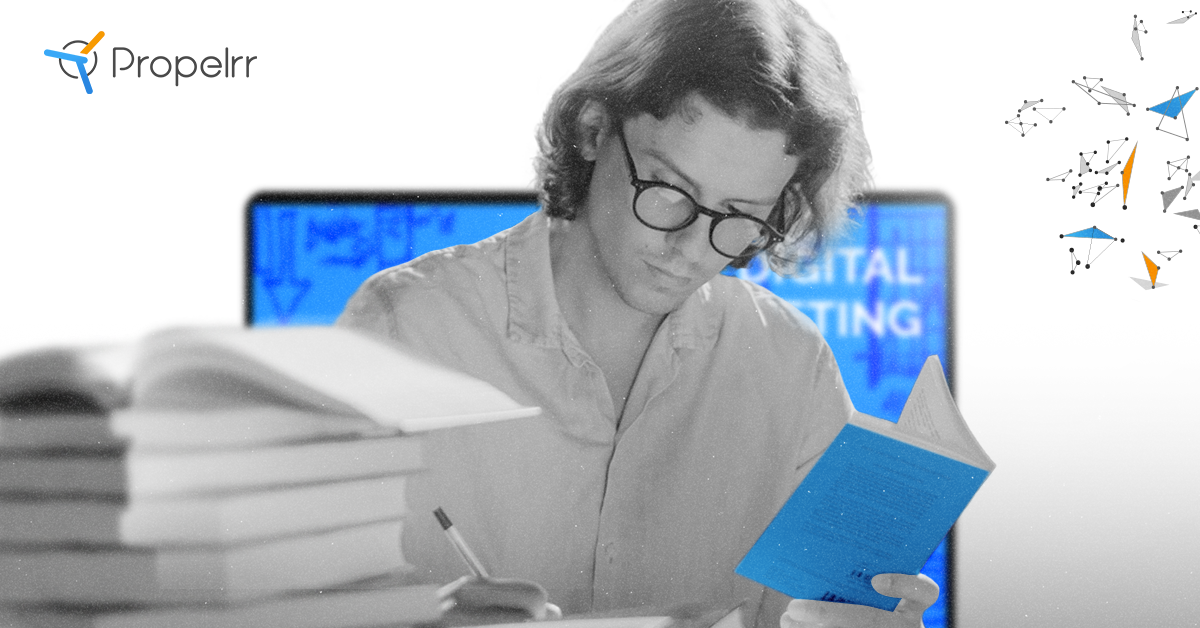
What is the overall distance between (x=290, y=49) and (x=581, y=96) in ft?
1.05

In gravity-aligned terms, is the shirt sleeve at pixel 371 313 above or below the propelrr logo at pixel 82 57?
below

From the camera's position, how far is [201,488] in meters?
0.55

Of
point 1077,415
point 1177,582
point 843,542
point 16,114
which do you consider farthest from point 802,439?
point 16,114

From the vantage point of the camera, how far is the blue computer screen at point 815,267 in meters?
0.97

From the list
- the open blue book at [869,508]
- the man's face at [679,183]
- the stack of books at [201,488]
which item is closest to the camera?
the stack of books at [201,488]

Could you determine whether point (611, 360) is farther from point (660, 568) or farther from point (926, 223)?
point (926, 223)

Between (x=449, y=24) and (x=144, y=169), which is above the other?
(x=449, y=24)

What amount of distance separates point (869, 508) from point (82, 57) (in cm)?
92

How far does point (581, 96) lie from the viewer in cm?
97

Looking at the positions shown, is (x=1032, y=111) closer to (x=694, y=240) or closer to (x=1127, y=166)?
(x=1127, y=166)

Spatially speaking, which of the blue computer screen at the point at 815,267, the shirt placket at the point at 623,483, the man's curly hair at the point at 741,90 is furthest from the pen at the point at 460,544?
the man's curly hair at the point at 741,90

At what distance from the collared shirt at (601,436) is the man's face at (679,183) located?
65 millimetres

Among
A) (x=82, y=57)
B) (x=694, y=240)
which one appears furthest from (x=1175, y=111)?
(x=82, y=57)

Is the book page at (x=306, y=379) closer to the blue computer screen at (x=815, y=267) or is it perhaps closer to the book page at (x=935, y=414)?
the blue computer screen at (x=815, y=267)
